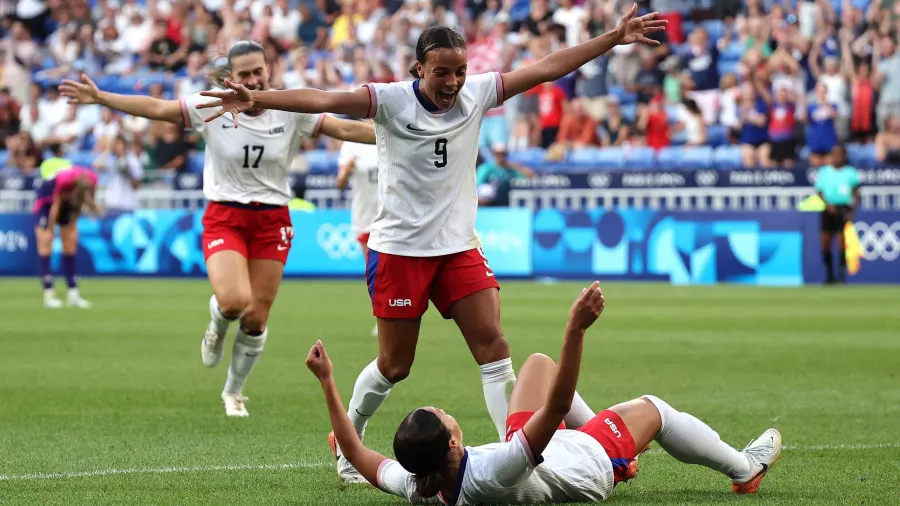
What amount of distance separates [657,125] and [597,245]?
309 centimetres

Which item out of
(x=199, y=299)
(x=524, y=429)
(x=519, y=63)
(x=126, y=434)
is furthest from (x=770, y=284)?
(x=524, y=429)

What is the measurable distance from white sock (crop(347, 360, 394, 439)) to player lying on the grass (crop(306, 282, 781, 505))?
3.40 feet

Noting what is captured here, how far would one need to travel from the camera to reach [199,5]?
109 feet

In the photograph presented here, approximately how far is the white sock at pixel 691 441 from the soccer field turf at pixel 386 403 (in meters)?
0.16

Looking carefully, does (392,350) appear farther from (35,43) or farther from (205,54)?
(35,43)

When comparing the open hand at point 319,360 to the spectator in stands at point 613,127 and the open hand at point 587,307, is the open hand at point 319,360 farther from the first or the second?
the spectator in stands at point 613,127

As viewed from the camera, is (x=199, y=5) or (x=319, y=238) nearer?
(x=319, y=238)

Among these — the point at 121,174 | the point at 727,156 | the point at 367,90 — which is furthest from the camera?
the point at 121,174

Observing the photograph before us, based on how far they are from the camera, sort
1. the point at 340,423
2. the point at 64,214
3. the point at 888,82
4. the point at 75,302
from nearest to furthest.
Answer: the point at 340,423 < the point at 75,302 < the point at 64,214 < the point at 888,82

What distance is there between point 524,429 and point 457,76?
6.00 feet

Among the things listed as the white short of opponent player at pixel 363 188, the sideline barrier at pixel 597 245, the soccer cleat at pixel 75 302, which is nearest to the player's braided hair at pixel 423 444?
the white short of opponent player at pixel 363 188

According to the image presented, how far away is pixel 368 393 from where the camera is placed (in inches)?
287

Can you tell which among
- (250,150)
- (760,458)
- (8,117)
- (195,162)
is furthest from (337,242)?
(760,458)

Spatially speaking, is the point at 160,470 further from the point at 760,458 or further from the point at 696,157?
the point at 696,157
